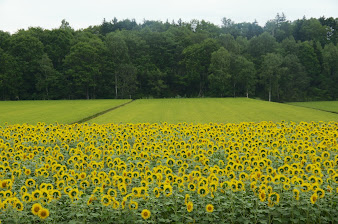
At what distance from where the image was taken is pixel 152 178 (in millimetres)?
6480

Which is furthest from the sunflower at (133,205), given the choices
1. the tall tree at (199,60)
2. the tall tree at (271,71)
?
the tall tree at (271,71)

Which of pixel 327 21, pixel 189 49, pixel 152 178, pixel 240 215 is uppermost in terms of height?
pixel 327 21

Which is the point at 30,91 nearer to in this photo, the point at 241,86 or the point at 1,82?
the point at 1,82

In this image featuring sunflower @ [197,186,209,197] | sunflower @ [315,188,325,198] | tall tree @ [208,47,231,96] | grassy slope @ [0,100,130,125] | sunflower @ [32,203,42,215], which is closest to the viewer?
sunflower @ [32,203,42,215]

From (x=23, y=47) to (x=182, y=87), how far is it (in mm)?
37502

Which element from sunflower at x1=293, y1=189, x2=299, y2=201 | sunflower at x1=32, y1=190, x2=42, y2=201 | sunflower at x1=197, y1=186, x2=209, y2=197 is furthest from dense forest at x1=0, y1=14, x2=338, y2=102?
sunflower at x1=293, y1=189, x2=299, y2=201

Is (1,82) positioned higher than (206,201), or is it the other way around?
(1,82)

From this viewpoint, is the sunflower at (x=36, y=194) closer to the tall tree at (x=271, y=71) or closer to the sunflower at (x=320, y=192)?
the sunflower at (x=320, y=192)

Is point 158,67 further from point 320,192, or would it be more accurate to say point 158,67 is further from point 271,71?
point 320,192

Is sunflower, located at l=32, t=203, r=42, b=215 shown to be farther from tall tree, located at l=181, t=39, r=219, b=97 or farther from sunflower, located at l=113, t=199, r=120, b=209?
tall tree, located at l=181, t=39, r=219, b=97

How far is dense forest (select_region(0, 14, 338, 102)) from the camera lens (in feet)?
233

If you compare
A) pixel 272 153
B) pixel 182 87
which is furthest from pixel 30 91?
pixel 272 153

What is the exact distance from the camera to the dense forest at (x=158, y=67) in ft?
233

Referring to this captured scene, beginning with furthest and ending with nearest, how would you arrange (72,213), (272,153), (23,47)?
1. (23,47)
2. (272,153)
3. (72,213)
